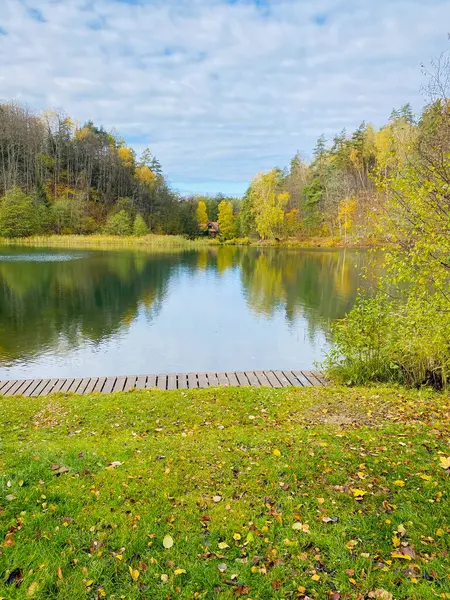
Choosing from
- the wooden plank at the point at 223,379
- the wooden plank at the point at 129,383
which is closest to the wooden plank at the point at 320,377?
the wooden plank at the point at 223,379

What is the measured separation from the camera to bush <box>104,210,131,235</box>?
53781 mm

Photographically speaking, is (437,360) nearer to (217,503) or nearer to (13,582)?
(217,503)

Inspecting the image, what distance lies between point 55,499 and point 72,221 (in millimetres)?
54882

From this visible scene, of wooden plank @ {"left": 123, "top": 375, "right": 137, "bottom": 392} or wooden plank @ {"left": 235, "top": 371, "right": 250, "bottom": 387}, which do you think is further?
wooden plank @ {"left": 235, "top": 371, "right": 250, "bottom": 387}

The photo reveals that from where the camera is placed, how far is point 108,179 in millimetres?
62656

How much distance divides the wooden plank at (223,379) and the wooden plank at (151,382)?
1321 mm

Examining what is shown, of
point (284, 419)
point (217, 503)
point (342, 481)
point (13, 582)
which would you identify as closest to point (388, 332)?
point (284, 419)

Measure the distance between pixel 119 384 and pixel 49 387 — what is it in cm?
133

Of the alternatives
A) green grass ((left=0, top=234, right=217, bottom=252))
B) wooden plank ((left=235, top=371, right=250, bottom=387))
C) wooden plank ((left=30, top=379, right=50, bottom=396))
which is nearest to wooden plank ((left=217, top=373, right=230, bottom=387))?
wooden plank ((left=235, top=371, right=250, bottom=387))

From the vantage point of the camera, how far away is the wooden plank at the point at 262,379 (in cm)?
771

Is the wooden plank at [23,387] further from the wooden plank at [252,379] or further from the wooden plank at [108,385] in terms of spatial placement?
the wooden plank at [252,379]

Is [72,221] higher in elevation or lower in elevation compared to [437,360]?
higher

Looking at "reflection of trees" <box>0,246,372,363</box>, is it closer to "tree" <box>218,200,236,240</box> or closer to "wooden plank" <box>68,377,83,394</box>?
"wooden plank" <box>68,377,83,394</box>

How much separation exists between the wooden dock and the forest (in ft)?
135
